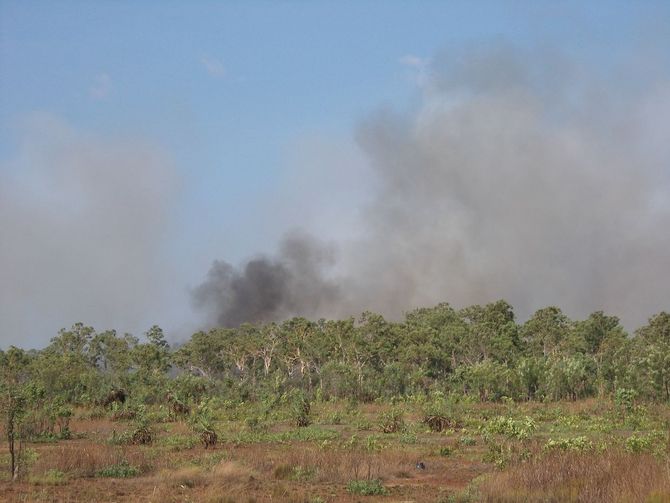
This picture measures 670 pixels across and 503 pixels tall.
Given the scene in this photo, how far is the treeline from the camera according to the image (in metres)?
41.7

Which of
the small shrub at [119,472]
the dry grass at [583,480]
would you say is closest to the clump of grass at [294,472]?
the small shrub at [119,472]

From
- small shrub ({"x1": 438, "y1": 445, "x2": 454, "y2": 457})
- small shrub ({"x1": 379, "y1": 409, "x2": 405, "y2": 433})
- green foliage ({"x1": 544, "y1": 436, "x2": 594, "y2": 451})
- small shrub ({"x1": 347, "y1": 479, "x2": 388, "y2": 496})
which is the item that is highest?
small shrub ({"x1": 379, "y1": 409, "x2": 405, "y2": 433})

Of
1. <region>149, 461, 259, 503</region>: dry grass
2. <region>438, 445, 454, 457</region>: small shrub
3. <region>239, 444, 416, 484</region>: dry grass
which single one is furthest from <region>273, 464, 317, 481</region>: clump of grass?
<region>438, 445, 454, 457</region>: small shrub

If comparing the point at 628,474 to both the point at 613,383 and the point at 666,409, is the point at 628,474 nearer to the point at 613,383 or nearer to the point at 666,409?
the point at 666,409

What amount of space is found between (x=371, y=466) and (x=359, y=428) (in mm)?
12003

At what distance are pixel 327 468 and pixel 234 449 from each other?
6809mm

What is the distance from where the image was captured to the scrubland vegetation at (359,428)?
14.7m

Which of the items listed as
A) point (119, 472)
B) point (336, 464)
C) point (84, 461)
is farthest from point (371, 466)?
point (84, 461)

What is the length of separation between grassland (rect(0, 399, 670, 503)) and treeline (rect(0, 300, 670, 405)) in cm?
338

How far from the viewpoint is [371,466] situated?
1766 cm

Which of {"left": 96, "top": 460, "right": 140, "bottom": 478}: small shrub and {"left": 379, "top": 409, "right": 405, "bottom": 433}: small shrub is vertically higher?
{"left": 379, "top": 409, "right": 405, "bottom": 433}: small shrub

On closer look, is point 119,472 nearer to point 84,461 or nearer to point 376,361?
point 84,461

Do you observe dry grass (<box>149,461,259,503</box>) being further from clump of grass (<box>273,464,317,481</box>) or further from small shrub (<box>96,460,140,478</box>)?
small shrub (<box>96,460,140,478</box>)

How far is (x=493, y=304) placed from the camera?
82.8m
